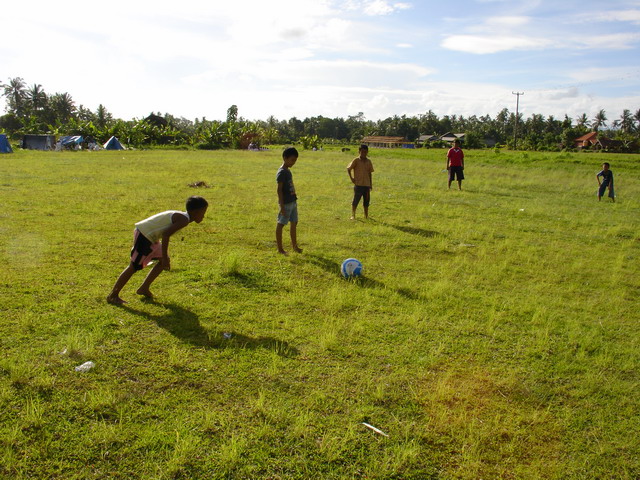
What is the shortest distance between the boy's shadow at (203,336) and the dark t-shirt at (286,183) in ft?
10.6

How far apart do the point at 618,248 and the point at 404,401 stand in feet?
26.5

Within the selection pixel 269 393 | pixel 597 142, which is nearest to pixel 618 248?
pixel 269 393

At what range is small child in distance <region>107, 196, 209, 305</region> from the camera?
5160mm

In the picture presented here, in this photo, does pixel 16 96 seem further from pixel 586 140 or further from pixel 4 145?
pixel 586 140

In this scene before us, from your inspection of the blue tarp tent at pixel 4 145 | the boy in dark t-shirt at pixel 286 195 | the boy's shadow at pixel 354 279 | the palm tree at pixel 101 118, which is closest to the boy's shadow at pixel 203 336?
the boy's shadow at pixel 354 279

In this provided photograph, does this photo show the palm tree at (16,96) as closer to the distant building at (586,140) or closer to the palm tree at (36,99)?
the palm tree at (36,99)

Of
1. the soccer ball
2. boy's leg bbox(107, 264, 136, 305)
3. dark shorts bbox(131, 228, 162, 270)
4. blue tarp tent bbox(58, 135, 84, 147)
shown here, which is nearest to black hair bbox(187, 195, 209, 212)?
dark shorts bbox(131, 228, 162, 270)

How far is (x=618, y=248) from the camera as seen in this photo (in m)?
9.44

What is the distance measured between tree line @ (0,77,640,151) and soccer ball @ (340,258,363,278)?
1791 inches

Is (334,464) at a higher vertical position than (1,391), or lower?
lower

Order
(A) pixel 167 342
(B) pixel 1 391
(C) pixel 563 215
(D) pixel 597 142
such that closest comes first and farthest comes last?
(B) pixel 1 391
(A) pixel 167 342
(C) pixel 563 215
(D) pixel 597 142

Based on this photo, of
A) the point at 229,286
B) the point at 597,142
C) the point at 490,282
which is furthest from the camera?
the point at 597,142

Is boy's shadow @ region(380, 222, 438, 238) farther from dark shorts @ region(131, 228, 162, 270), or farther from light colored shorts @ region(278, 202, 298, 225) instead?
dark shorts @ region(131, 228, 162, 270)

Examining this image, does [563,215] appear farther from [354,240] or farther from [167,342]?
[167,342]
